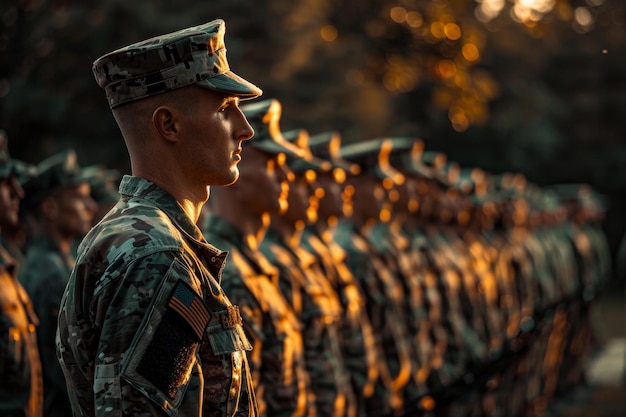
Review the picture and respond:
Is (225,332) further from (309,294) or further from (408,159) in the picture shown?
(408,159)

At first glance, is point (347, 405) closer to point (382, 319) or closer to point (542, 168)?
point (382, 319)

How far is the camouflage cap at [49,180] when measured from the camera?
24.5ft

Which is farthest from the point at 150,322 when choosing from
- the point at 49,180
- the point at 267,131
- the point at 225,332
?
the point at 49,180

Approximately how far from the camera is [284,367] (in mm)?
5605

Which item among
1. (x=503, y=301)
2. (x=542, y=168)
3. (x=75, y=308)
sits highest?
(x=542, y=168)

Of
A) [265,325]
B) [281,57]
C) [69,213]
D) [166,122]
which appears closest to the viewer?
[166,122]

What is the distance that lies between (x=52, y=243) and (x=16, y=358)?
180 centimetres

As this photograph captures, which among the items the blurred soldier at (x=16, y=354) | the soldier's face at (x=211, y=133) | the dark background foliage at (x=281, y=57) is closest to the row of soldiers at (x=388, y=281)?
the blurred soldier at (x=16, y=354)

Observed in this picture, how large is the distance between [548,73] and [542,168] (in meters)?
2.93

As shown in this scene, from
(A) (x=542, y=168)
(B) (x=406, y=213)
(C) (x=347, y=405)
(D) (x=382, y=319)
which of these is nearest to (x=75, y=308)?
(C) (x=347, y=405)

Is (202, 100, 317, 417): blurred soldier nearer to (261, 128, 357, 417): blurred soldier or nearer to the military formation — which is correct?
the military formation

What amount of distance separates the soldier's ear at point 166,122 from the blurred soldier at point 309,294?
283cm

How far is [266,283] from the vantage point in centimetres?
574

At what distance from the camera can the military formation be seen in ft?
9.64
